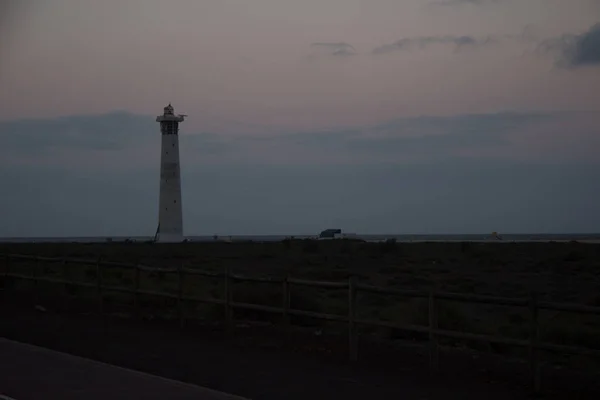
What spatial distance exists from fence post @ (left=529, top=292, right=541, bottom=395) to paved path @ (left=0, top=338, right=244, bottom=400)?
3.97 meters

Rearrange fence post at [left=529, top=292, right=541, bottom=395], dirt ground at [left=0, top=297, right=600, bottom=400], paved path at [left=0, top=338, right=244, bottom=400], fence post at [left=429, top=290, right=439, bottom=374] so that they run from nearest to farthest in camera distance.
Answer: paved path at [left=0, top=338, right=244, bottom=400], fence post at [left=529, top=292, right=541, bottom=395], dirt ground at [left=0, top=297, right=600, bottom=400], fence post at [left=429, top=290, right=439, bottom=374]

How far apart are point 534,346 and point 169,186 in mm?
56647

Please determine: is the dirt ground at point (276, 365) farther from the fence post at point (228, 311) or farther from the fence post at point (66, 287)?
the fence post at point (66, 287)

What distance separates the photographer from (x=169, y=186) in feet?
219

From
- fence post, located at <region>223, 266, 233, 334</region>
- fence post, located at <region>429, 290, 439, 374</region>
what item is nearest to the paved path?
fence post, located at <region>429, 290, 439, 374</region>

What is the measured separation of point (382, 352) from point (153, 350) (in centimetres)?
413

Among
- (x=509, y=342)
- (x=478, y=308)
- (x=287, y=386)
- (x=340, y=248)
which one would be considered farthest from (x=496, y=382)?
(x=340, y=248)

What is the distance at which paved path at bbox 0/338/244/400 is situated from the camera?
1140cm

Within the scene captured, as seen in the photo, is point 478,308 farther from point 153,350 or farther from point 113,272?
point 113,272

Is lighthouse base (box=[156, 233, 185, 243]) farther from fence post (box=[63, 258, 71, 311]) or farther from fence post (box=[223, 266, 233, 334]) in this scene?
fence post (box=[223, 266, 233, 334])

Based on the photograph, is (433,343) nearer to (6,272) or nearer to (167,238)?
(6,272)

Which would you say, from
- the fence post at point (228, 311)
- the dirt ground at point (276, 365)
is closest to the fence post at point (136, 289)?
the dirt ground at point (276, 365)

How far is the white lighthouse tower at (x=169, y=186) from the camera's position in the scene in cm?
6675

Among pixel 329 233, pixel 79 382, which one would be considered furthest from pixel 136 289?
pixel 329 233
